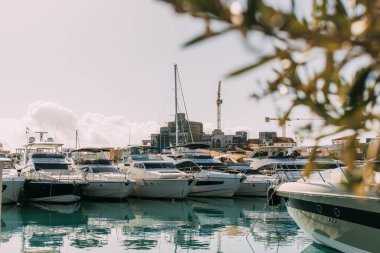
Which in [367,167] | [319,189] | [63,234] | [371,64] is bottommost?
[63,234]

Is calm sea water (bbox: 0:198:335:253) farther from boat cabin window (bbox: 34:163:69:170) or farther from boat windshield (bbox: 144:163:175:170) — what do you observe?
boat windshield (bbox: 144:163:175:170)

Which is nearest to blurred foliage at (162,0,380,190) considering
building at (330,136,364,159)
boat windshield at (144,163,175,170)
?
building at (330,136,364,159)

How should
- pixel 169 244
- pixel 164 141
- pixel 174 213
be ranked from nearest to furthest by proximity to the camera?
pixel 169 244, pixel 174 213, pixel 164 141

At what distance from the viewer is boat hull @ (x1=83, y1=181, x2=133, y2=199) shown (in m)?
28.7

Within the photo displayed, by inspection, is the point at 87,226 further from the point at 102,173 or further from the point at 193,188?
the point at 193,188

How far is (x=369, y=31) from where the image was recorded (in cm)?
150

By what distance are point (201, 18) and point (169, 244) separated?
1486 centimetres

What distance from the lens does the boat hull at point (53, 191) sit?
26.7 metres

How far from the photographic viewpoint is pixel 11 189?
2623 centimetres

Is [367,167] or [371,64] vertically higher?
[371,64]

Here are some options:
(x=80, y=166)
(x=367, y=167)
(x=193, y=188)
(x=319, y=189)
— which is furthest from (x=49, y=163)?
(x=367, y=167)

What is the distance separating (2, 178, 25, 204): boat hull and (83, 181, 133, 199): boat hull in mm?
4285

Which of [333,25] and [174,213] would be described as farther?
[174,213]

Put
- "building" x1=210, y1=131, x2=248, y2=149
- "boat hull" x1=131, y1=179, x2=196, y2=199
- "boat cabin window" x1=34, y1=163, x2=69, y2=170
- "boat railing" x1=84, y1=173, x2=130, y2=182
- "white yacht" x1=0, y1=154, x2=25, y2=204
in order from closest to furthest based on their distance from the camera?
1. "white yacht" x1=0, y1=154, x2=25, y2=204
2. "boat cabin window" x1=34, y1=163, x2=69, y2=170
3. "boat railing" x1=84, y1=173, x2=130, y2=182
4. "boat hull" x1=131, y1=179, x2=196, y2=199
5. "building" x1=210, y1=131, x2=248, y2=149
